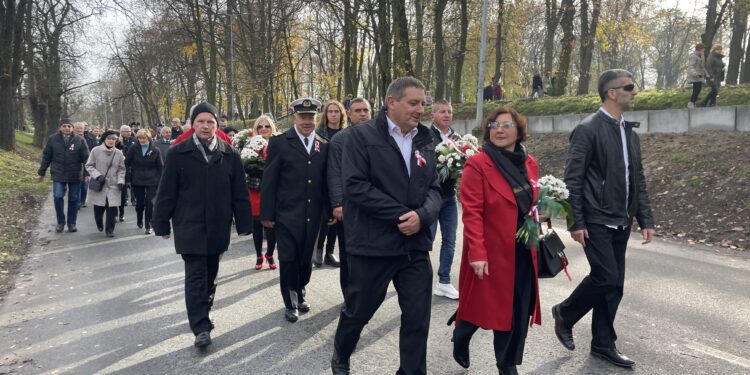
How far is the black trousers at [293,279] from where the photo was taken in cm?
566

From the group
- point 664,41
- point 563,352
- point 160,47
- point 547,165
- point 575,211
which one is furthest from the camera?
point 664,41

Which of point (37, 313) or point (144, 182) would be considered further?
point (144, 182)

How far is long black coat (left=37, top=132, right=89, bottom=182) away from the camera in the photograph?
11.1 m

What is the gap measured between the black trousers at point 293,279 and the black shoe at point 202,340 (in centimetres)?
99

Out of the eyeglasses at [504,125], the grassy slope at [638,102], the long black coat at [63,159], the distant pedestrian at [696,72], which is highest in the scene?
the distant pedestrian at [696,72]

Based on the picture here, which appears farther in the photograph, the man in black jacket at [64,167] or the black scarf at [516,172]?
the man in black jacket at [64,167]

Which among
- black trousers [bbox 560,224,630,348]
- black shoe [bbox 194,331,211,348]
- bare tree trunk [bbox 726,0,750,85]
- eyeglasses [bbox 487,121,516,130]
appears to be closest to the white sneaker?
black trousers [bbox 560,224,630,348]

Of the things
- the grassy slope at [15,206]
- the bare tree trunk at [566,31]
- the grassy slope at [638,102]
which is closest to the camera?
the grassy slope at [15,206]

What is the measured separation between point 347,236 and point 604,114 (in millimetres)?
2115

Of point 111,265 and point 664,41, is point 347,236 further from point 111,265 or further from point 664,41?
point 664,41

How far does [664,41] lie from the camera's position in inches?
2020

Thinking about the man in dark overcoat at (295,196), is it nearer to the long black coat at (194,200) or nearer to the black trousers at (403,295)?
the long black coat at (194,200)

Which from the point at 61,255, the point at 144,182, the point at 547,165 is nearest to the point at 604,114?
the point at 61,255

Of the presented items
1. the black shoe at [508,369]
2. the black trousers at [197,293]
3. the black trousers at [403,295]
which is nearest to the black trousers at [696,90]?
the black shoe at [508,369]
